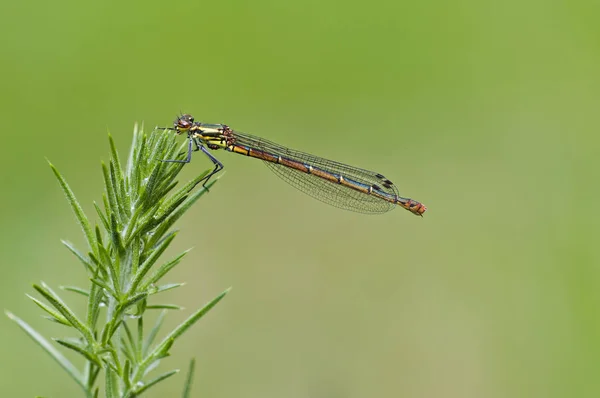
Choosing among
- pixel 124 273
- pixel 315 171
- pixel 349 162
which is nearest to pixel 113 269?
pixel 124 273

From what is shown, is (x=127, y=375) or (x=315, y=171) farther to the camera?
(x=315, y=171)

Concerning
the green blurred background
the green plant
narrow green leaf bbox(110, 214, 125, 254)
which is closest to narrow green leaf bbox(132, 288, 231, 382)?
the green plant

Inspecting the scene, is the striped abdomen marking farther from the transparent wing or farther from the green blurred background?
the green blurred background

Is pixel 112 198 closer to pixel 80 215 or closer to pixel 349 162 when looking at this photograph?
pixel 80 215

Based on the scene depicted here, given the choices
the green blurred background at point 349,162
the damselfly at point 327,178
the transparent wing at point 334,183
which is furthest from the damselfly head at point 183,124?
the green blurred background at point 349,162

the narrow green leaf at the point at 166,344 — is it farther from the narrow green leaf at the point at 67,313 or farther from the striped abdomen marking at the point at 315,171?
the striped abdomen marking at the point at 315,171
